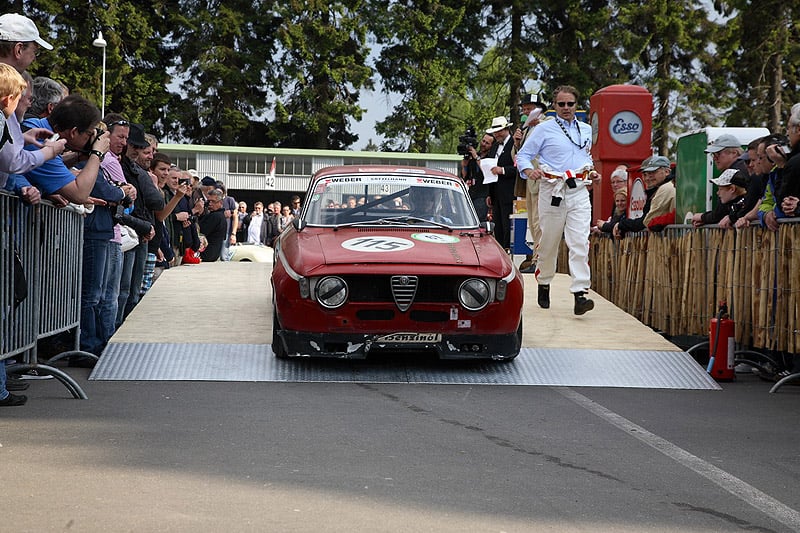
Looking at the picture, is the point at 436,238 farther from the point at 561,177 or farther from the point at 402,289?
the point at 561,177

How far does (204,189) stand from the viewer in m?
18.6

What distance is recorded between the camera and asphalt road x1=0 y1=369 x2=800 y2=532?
4.55m

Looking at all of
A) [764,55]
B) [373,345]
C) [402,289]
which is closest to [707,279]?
[402,289]

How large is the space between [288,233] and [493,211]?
7.40m

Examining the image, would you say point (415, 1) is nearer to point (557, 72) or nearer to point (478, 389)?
A: point (557, 72)

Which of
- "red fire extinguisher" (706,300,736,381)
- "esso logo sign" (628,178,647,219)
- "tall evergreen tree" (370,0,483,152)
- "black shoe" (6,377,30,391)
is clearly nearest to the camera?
"black shoe" (6,377,30,391)

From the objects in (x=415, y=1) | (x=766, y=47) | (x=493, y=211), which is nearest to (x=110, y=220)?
(x=493, y=211)

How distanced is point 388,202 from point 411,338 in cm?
186

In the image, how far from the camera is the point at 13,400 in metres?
7.34

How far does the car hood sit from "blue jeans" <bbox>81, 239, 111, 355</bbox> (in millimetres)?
1798

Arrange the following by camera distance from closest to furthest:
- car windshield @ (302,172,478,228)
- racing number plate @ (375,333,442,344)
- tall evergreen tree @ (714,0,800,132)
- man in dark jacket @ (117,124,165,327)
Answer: racing number plate @ (375,333,442,344), car windshield @ (302,172,478,228), man in dark jacket @ (117,124,165,327), tall evergreen tree @ (714,0,800,132)

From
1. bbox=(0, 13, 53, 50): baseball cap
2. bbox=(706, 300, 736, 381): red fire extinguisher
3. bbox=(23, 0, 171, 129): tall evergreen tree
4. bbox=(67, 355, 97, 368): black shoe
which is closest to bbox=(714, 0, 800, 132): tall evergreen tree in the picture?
bbox=(23, 0, 171, 129): tall evergreen tree

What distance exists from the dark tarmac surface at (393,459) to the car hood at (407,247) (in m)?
1.06

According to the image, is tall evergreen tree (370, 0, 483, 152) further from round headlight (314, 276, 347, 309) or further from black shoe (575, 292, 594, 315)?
round headlight (314, 276, 347, 309)
